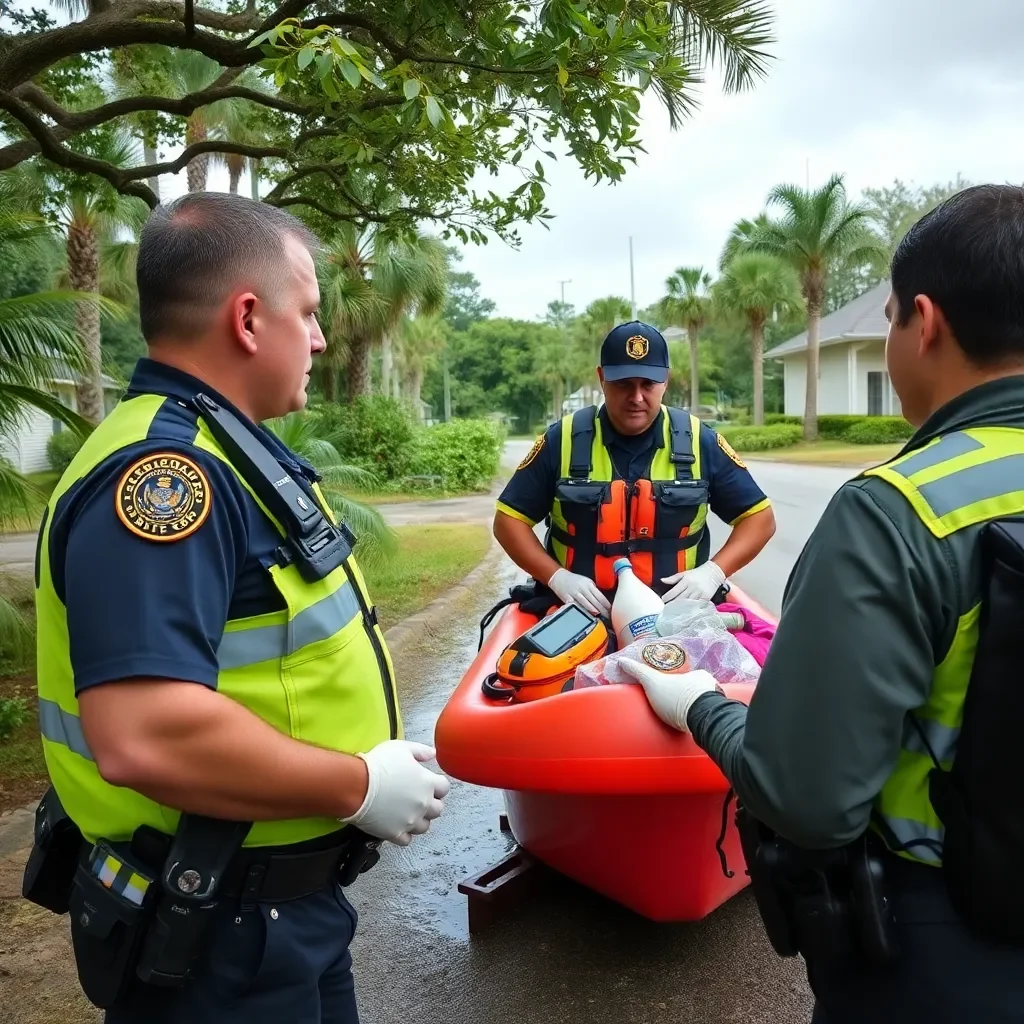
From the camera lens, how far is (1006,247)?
1.19m

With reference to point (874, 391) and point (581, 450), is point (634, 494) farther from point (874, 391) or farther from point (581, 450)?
point (874, 391)

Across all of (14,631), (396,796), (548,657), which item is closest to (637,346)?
(548,657)

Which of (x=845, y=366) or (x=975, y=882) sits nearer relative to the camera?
(x=975, y=882)

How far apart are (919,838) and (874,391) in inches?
1390

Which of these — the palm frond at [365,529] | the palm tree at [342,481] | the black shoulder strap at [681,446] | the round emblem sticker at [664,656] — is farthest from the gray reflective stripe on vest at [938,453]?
the palm frond at [365,529]

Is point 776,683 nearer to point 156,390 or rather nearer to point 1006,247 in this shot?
point 1006,247

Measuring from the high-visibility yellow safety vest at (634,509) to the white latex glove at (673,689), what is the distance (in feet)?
3.90

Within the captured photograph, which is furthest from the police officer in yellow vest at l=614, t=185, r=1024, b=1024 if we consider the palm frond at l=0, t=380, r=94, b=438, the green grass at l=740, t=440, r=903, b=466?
the green grass at l=740, t=440, r=903, b=466

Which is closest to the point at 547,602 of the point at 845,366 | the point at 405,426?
the point at 405,426

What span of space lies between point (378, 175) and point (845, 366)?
101 feet

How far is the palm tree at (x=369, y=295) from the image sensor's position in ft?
60.5

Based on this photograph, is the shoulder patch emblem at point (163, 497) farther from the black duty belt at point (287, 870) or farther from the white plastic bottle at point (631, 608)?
the white plastic bottle at point (631, 608)

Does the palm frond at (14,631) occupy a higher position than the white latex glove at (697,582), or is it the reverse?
the white latex glove at (697,582)

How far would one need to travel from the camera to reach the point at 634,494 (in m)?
3.34
